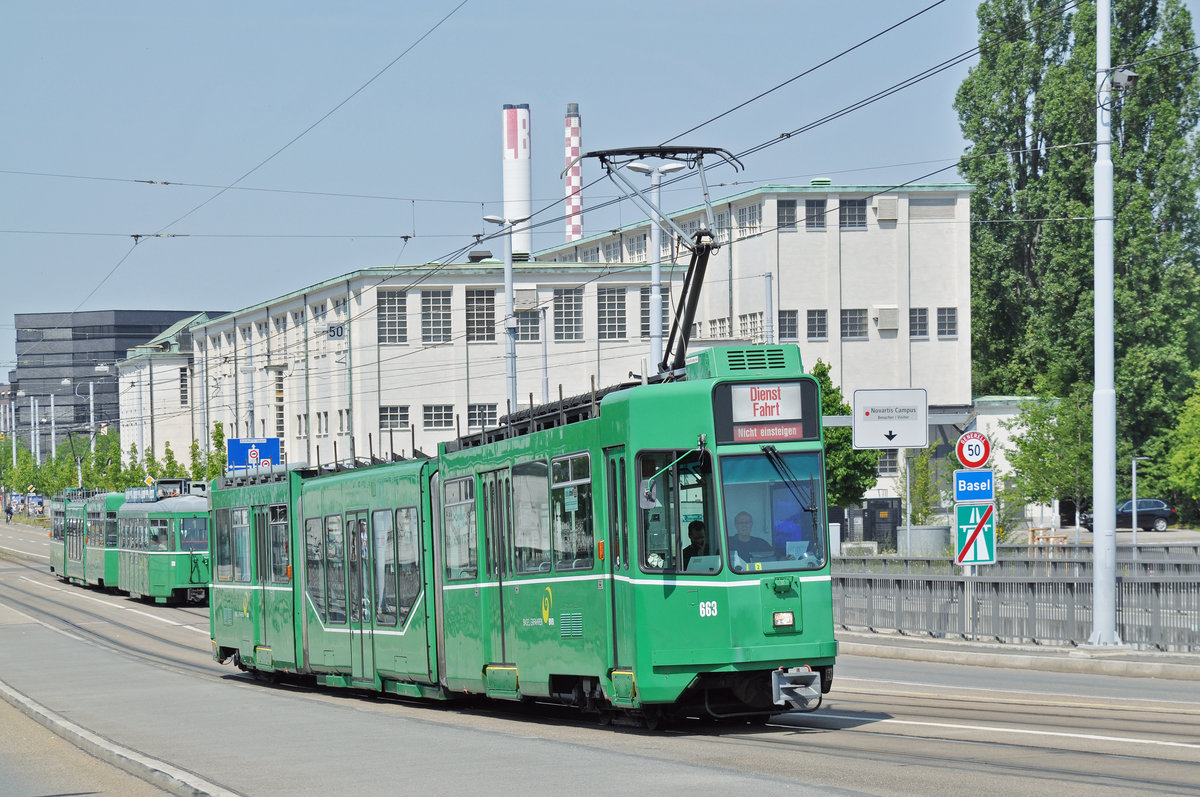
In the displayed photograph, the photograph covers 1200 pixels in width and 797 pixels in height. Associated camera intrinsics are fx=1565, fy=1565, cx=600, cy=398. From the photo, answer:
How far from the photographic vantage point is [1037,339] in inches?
2761

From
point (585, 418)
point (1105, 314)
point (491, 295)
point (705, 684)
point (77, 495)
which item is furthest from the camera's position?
point (491, 295)

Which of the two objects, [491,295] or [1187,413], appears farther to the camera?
[491,295]

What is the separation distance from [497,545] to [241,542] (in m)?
10.2

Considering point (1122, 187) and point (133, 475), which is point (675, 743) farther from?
point (133, 475)

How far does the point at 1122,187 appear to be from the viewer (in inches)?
2549

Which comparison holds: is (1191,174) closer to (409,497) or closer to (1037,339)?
(1037,339)

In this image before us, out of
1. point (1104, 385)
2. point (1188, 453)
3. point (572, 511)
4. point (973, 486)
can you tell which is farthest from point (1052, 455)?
point (572, 511)

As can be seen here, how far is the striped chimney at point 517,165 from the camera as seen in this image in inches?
3526

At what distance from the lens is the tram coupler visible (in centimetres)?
1280

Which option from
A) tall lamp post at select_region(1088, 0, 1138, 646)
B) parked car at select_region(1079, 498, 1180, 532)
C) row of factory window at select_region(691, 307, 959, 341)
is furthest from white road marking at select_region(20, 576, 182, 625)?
parked car at select_region(1079, 498, 1180, 532)

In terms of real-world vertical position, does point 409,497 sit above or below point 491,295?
below

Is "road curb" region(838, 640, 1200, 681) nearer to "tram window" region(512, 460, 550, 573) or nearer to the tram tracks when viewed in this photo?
the tram tracks

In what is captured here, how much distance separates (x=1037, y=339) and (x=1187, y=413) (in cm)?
858

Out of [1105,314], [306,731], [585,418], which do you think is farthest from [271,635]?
[1105,314]
